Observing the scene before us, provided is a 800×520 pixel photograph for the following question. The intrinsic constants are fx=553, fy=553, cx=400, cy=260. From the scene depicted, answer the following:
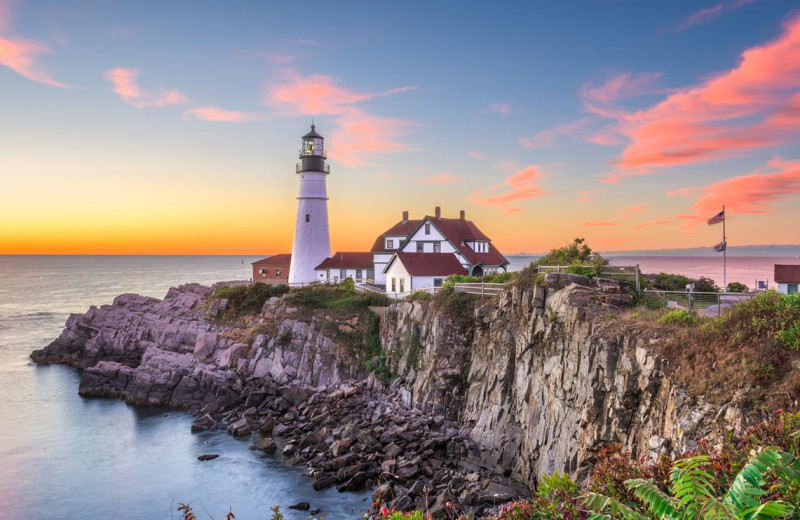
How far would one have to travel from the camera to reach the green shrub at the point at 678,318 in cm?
1673

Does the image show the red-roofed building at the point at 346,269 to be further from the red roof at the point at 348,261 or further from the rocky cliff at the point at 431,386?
the rocky cliff at the point at 431,386

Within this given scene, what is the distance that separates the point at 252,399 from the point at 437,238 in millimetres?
21416

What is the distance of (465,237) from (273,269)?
2789 centimetres

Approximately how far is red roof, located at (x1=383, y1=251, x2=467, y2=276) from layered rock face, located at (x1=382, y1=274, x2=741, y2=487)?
1069cm

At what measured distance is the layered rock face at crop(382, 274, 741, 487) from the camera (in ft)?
51.5

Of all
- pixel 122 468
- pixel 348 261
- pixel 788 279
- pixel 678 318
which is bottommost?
pixel 122 468

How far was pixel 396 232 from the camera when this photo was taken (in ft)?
174

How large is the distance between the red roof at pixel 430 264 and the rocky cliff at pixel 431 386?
18.1ft

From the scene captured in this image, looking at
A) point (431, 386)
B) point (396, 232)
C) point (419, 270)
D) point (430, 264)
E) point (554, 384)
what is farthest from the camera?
point (396, 232)

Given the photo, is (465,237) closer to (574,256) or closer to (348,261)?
(348,261)

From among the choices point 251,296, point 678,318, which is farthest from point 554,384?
point 251,296

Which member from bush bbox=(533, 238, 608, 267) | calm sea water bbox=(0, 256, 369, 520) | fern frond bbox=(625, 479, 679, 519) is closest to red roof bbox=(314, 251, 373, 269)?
calm sea water bbox=(0, 256, 369, 520)

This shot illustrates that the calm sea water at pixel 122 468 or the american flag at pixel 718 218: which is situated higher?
the american flag at pixel 718 218

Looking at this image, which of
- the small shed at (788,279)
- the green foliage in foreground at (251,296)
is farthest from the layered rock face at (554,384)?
the green foliage in foreground at (251,296)
